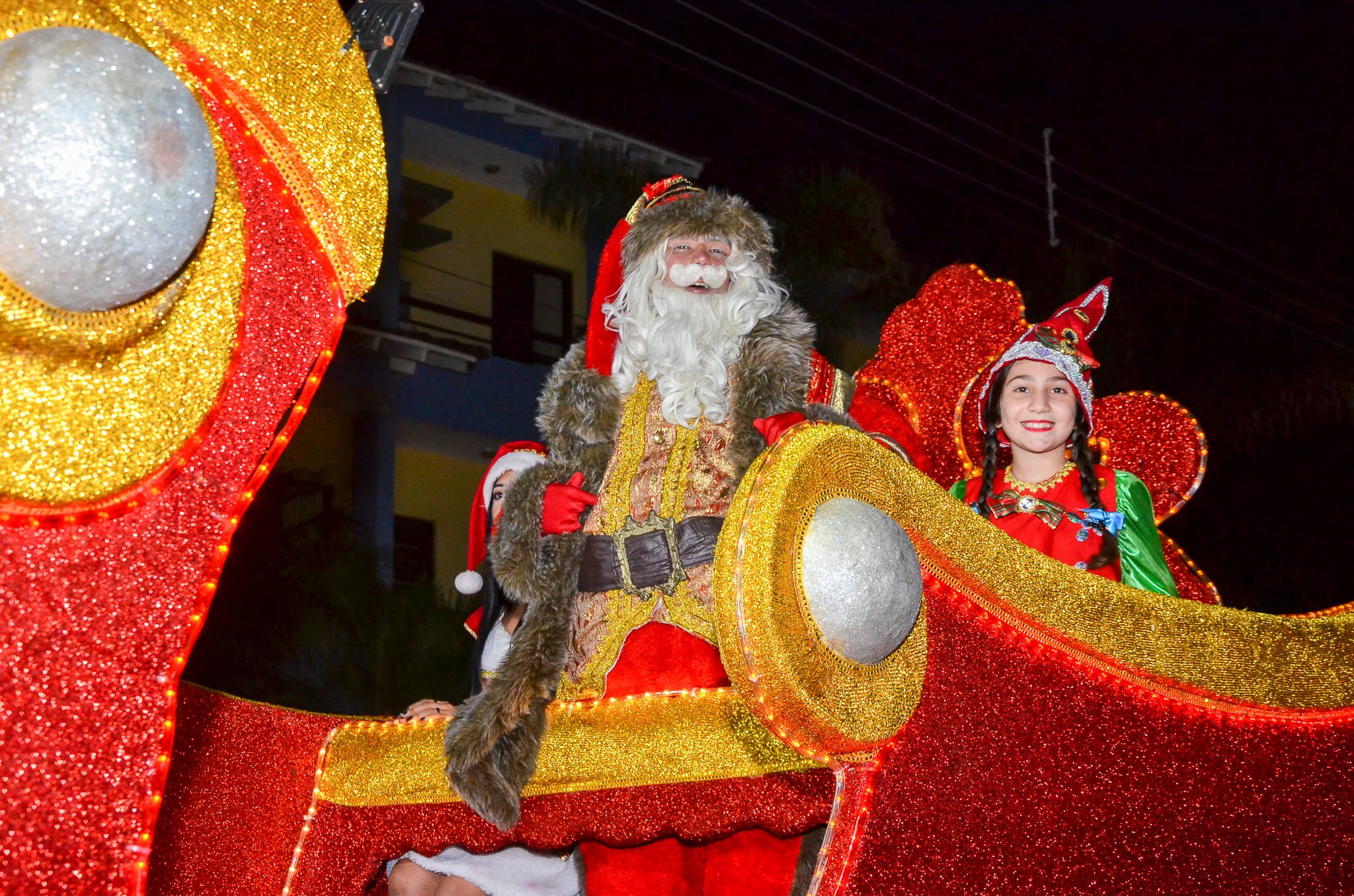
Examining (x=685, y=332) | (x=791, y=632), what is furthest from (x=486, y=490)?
(x=791, y=632)

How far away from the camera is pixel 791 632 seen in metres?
1.53

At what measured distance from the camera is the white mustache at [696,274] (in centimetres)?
265

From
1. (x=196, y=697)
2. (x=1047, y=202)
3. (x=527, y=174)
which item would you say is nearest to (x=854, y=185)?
(x=1047, y=202)

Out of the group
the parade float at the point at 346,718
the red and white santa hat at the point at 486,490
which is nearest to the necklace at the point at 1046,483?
the parade float at the point at 346,718

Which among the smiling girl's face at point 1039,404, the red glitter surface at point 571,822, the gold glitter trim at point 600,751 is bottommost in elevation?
the red glitter surface at point 571,822

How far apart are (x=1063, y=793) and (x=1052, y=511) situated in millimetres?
1113

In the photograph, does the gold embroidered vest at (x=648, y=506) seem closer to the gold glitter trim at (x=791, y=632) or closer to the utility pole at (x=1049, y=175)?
the gold glitter trim at (x=791, y=632)

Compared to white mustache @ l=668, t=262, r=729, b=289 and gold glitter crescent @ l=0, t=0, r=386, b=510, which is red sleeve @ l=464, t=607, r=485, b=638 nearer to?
white mustache @ l=668, t=262, r=729, b=289

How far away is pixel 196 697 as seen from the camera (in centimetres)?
200

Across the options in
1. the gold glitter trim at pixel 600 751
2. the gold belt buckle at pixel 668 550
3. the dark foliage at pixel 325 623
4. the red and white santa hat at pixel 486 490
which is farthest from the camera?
the dark foliage at pixel 325 623

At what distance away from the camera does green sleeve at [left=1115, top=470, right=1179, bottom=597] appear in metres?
2.47

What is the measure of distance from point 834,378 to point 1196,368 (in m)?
7.92

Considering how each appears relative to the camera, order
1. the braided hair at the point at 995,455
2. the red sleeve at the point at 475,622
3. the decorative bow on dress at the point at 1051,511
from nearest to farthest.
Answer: the decorative bow on dress at the point at 1051,511
the braided hair at the point at 995,455
the red sleeve at the point at 475,622

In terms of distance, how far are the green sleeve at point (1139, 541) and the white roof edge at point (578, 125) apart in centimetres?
670
